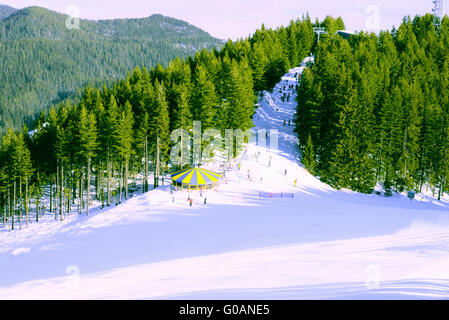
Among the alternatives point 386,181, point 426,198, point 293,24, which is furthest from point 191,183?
point 293,24

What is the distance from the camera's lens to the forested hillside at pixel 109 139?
40.9 m

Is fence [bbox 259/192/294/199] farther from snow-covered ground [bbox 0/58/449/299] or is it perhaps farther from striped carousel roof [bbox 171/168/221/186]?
striped carousel roof [bbox 171/168/221/186]

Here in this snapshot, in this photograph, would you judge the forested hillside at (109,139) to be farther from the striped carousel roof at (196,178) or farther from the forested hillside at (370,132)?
the forested hillside at (370,132)

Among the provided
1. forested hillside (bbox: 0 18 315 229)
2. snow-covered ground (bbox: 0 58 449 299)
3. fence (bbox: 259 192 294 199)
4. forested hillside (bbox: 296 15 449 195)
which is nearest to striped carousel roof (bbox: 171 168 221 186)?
snow-covered ground (bbox: 0 58 449 299)

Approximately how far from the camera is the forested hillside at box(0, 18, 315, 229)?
4091 cm

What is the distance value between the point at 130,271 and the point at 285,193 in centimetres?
2159

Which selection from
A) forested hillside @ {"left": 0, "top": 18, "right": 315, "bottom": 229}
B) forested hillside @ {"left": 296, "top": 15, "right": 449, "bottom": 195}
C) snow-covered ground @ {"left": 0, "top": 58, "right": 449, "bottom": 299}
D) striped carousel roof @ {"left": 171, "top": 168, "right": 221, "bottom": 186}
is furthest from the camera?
forested hillside @ {"left": 296, "top": 15, "right": 449, "bottom": 195}

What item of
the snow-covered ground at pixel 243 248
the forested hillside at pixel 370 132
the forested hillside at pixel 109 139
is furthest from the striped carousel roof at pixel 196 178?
the forested hillside at pixel 370 132

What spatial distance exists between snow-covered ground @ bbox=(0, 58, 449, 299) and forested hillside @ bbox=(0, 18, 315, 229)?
21.2ft

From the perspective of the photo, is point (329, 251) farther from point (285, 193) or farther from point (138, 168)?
point (138, 168)

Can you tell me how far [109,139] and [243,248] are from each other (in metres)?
26.3

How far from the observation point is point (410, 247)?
19.0 meters

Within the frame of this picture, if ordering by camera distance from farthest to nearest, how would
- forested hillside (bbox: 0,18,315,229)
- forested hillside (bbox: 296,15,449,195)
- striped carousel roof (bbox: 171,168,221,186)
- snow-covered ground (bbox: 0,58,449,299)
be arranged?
forested hillside (bbox: 296,15,449,195)
forested hillside (bbox: 0,18,315,229)
striped carousel roof (bbox: 171,168,221,186)
snow-covered ground (bbox: 0,58,449,299)

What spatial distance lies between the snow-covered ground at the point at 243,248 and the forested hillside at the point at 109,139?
6.47m
